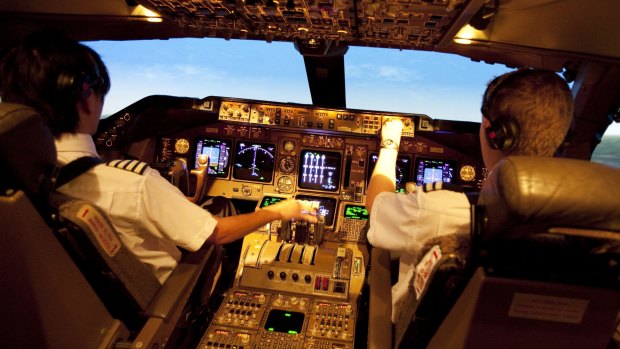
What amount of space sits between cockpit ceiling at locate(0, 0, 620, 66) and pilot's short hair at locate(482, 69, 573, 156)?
0.69 m

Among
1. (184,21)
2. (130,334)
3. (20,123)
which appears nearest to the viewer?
(20,123)

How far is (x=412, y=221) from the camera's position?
1296mm

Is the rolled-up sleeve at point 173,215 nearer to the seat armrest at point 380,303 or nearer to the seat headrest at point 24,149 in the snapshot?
the seat headrest at point 24,149

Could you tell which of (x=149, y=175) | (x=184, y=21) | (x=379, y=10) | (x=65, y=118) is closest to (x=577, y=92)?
(x=379, y=10)

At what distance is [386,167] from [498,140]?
76cm

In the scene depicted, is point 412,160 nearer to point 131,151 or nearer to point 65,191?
point 131,151

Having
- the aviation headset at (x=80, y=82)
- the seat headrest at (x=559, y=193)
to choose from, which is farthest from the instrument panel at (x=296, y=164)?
the seat headrest at (x=559, y=193)

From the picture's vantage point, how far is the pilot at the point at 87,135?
4.28 ft

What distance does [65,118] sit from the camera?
4.48 feet

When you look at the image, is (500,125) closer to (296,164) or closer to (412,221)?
(412,221)

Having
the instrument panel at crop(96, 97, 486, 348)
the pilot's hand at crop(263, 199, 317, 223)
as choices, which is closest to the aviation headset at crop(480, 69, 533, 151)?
the pilot's hand at crop(263, 199, 317, 223)

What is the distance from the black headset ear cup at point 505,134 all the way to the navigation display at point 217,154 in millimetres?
2050

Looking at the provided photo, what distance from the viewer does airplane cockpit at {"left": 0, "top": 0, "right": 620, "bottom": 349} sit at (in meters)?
0.88

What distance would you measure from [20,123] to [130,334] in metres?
0.88
